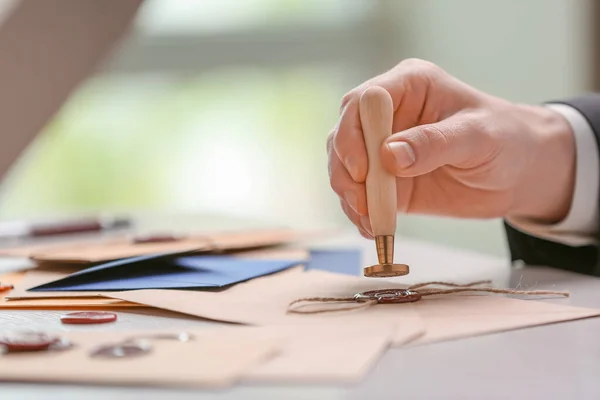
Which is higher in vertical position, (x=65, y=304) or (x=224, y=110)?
(x=224, y=110)

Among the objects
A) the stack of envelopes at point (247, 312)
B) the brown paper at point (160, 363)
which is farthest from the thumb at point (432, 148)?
the brown paper at point (160, 363)

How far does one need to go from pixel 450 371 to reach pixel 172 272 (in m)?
0.37

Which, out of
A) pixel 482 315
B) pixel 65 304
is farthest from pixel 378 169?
pixel 65 304

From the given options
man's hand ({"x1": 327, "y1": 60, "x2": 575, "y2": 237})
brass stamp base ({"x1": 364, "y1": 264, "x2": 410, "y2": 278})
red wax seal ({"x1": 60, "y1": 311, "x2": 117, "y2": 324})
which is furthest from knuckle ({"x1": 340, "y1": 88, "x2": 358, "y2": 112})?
red wax seal ({"x1": 60, "y1": 311, "x2": 117, "y2": 324})

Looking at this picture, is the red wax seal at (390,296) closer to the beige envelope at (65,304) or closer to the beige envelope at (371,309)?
the beige envelope at (371,309)

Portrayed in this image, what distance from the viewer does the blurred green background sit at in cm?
261

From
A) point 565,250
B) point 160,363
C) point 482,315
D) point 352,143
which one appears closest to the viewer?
point 160,363

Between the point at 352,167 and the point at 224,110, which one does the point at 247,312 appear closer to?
the point at 352,167

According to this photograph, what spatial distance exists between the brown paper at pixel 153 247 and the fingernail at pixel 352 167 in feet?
0.64

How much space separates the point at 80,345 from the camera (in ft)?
1.47

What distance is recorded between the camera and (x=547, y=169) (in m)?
0.86

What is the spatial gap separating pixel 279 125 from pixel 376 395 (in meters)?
2.30

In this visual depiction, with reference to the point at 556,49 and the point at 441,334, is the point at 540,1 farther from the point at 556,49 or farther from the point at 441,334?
the point at 441,334

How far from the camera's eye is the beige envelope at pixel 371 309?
1.67ft
